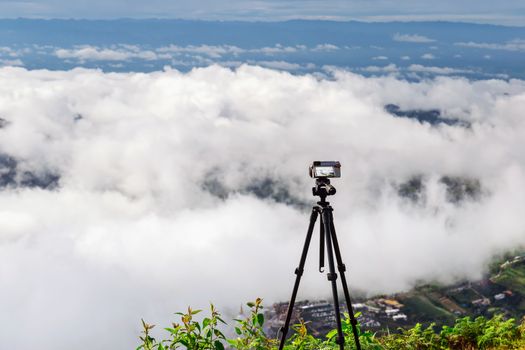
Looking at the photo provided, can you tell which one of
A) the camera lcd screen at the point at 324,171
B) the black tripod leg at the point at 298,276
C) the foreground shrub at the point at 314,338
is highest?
the camera lcd screen at the point at 324,171

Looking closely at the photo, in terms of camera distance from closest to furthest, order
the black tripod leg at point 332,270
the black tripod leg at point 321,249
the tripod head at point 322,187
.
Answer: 1. the black tripod leg at point 332,270
2. the tripod head at point 322,187
3. the black tripod leg at point 321,249

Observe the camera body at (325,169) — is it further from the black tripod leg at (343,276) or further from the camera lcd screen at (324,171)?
the black tripod leg at (343,276)

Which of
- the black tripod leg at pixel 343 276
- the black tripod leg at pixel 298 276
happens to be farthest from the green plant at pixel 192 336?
the black tripod leg at pixel 343 276

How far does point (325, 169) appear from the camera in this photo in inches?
234

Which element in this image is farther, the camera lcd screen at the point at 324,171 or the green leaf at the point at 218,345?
the camera lcd screen at the point at 324,171

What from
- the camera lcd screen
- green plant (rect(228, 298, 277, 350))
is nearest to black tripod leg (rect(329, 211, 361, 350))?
the camera lcd screen

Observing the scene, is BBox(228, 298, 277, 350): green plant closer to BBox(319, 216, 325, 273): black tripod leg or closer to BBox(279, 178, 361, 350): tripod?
BBox(279, 178, 361, 350): tripod

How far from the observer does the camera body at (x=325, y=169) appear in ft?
19.3

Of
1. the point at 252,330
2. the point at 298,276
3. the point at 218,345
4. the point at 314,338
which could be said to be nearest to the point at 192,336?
the point at 218,345

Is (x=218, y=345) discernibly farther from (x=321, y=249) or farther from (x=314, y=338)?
(x=321, y=249)

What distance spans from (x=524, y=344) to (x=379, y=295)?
180m

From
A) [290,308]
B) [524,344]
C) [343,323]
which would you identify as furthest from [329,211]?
[524,344]

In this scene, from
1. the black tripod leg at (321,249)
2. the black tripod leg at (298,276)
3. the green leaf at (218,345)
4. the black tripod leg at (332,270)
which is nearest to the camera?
the green leaf at (218,345)

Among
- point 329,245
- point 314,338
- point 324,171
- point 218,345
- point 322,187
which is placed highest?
point 324,171
